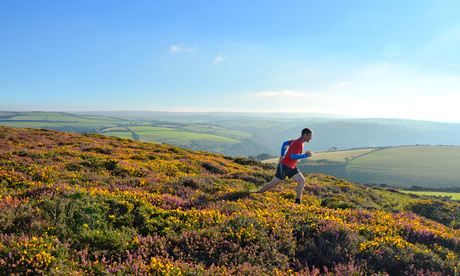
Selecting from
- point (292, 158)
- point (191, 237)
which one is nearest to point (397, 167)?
point (292, 158)

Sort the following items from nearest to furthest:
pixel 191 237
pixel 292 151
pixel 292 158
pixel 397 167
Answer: pixel 191 237, pixel 292 158, pixel 292 151, pixel 397 167

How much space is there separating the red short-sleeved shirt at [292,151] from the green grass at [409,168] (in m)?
128

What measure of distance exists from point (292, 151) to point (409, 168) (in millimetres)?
157593

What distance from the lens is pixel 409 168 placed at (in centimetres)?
14688

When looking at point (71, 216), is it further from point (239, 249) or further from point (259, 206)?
point (259, 206)

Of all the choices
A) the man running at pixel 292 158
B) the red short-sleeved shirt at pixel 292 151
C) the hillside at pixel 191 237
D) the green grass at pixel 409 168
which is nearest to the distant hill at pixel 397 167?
the green grass at pixel 409 168

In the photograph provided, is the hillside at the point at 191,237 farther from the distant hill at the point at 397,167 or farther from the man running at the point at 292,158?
the distant hill at the point at 397,167

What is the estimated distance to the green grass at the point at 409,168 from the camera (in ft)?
422

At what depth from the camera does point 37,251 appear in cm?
573

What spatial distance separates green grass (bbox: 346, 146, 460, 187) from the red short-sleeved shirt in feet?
420

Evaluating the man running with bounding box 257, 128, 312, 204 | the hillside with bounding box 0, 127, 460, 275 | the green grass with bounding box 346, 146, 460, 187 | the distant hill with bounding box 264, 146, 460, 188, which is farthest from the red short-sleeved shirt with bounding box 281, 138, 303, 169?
the green grass with bounding box 346, 146, 460, 187

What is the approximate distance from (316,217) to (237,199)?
3202 millimetres

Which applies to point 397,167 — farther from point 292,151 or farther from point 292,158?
point 292,158

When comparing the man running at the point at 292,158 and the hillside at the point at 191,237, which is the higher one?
the man running at the point at 292,158
